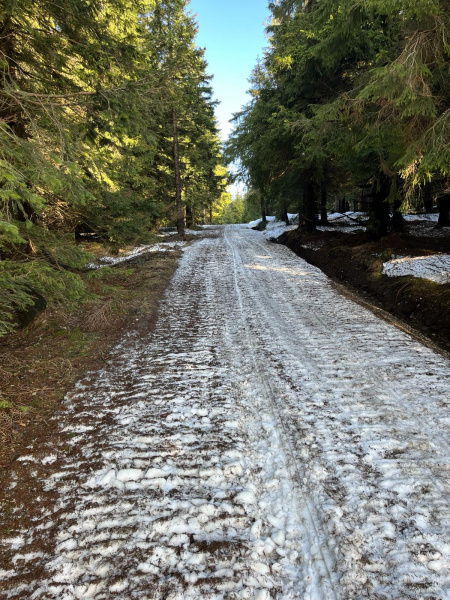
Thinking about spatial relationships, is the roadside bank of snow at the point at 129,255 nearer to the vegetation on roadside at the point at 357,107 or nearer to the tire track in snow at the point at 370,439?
the vegetation on roadside at the point at 357,107

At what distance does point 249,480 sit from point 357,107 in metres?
7.34

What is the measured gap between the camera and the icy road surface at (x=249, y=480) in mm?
2084

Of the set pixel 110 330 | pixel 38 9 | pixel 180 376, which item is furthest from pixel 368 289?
pixel 38 9

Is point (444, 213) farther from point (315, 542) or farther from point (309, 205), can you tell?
point (315, 542)

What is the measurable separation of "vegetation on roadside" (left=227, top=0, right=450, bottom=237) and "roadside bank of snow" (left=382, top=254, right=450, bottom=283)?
1497 millimetres

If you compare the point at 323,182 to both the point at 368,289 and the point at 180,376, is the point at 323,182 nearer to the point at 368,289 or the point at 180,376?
the point at 368,289

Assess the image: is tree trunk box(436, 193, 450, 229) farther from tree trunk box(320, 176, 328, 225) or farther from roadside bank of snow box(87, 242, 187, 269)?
roadside bank of snow box(87, 242, 187, 269)

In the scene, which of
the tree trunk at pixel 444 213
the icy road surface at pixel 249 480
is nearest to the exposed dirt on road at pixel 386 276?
the tree trunk at pixel 444 213

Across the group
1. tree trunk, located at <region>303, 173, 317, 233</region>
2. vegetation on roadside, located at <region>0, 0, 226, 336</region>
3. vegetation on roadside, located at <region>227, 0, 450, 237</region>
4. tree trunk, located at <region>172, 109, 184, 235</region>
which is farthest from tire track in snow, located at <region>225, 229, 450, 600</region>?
tree trunk, located at <region>172, 109, 184, 235</region>

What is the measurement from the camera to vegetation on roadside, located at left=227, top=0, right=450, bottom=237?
5.23 m

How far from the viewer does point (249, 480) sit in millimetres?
2801

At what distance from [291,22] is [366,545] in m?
15.2

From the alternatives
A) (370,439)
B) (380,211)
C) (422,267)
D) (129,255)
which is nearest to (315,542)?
(370,439)

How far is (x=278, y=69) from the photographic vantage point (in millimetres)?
12594
